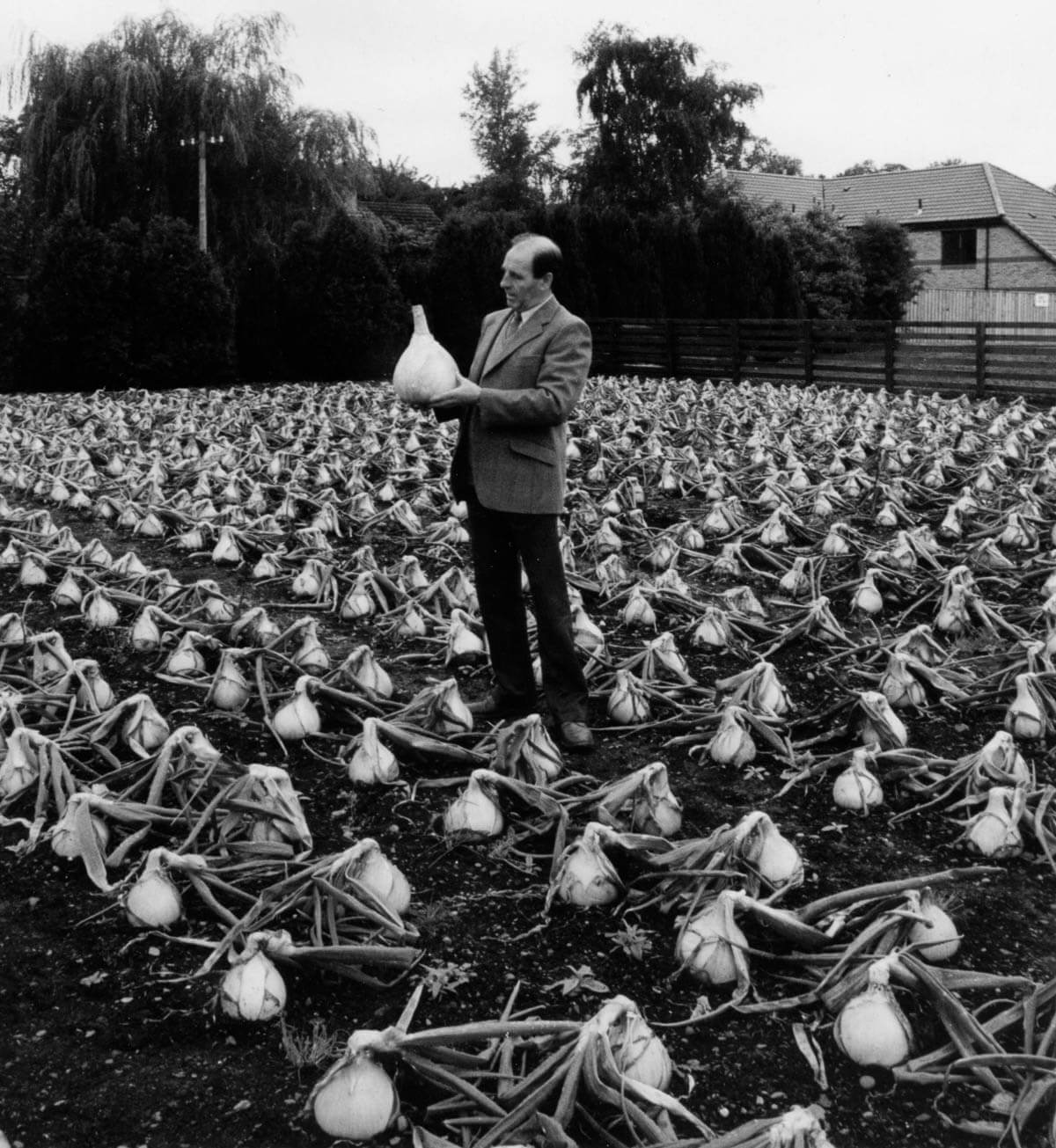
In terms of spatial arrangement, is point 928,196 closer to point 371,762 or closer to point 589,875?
point 371,762

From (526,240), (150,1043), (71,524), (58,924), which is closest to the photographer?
(150,1043)

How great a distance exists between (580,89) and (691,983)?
43.9m

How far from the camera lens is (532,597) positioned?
412 centimetres

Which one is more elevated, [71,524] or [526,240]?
[526,240]

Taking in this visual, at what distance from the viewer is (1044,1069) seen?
7.04ft

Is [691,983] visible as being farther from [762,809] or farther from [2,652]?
[2,652]

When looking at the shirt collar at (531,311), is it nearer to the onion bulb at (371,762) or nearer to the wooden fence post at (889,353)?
the onion bulb at (371,762)

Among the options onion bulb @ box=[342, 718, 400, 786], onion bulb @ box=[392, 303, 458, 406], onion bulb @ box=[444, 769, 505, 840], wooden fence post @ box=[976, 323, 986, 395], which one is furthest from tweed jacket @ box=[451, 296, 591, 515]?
wooden fence post @ box=[976, 323, 986, 395]

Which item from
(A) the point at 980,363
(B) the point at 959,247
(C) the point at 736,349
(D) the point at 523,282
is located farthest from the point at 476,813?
(B) the point at 959,247

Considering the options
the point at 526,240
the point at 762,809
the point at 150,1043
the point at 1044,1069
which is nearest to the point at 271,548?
the point at 526,240

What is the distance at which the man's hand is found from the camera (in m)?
3.81

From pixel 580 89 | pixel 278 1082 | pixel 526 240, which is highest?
pixel 580 89

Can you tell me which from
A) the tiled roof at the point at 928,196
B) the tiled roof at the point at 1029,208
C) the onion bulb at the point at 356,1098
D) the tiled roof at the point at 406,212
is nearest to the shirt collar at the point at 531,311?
the onion bulb at the point at 356,1098

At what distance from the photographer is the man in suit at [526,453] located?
389 cm
